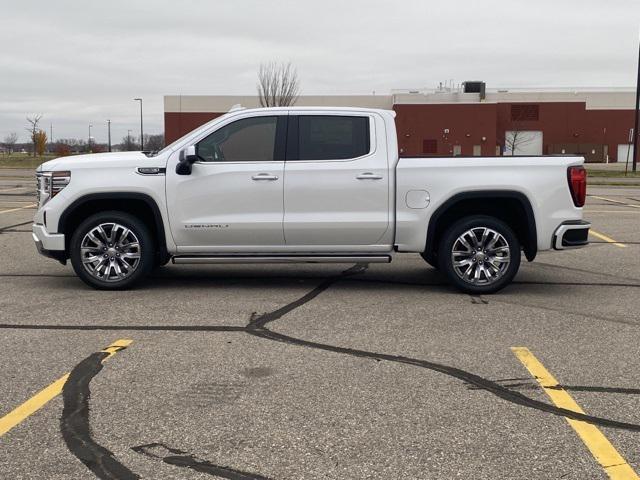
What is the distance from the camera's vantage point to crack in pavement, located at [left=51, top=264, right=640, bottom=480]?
340cm

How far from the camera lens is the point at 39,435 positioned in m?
3.78

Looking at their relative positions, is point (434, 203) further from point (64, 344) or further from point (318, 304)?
point (64, 344)

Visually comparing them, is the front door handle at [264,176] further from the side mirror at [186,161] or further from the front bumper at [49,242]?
the front bumper at [49,242]

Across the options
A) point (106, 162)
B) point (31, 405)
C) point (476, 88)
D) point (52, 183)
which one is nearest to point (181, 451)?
point (31, 405)

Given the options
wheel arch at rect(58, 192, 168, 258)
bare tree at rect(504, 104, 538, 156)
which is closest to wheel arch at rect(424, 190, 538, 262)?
wheel arch at rect(58, 192, 168, 258)

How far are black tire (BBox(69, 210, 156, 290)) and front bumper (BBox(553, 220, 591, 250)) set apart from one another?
170 inches

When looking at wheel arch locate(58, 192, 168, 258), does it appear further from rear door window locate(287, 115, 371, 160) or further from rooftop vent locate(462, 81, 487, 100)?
rooftop vent locate(462, 81, 487, 100)

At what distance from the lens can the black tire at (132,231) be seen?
A: 754 cm

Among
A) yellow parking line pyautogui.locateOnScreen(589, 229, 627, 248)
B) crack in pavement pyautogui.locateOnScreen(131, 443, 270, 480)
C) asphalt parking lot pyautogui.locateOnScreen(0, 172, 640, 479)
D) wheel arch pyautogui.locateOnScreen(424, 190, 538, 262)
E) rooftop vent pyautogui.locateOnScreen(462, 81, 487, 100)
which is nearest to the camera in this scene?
crack in pavement pyautogui.locateOnScreen(131, 443, 270, 480)

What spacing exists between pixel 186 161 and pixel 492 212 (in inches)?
132

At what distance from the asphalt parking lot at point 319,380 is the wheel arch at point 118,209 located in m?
0.62

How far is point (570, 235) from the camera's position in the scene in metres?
7.49

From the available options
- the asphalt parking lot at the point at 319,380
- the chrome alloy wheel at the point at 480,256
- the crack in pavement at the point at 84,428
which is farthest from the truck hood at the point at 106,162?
the chrome alloy wheel at the point at 480,256

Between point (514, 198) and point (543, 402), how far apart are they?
358 cm
